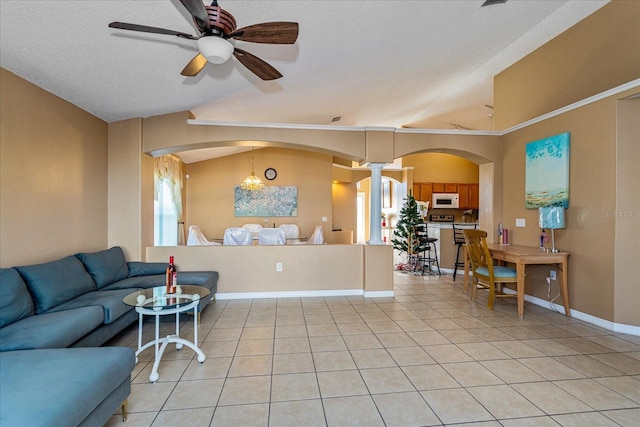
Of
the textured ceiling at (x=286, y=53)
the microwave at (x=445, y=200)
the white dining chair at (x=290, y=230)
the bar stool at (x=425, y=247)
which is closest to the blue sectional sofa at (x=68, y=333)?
the textured ceiling at (x=286, y=53)

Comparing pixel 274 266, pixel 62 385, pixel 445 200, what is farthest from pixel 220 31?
pixel 445 200

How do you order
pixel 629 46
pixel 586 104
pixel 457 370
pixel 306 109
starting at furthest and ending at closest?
pixel 306 109, pixel 586 104, pixel 629 46, pixel 457 370

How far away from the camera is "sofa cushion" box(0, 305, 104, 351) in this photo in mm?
2021

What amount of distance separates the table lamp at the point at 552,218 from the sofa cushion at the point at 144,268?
4932mm

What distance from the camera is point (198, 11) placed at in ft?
5.81

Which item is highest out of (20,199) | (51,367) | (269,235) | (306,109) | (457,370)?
(306,109)

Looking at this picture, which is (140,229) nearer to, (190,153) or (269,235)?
(269,235)

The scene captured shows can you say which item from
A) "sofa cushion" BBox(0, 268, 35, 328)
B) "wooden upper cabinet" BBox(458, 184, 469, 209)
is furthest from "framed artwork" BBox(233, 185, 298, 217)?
"sofa cushion" BBox(0, 268, 35, 328)

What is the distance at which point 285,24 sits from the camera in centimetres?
195

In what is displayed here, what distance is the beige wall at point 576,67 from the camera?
3426 millimetres

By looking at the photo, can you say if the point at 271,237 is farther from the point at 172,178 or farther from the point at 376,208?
the point at 172,178

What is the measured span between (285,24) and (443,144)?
3.65m

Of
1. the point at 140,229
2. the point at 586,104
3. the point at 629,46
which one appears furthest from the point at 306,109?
the point at 629,46

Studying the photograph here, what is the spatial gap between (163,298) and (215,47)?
204 cm
